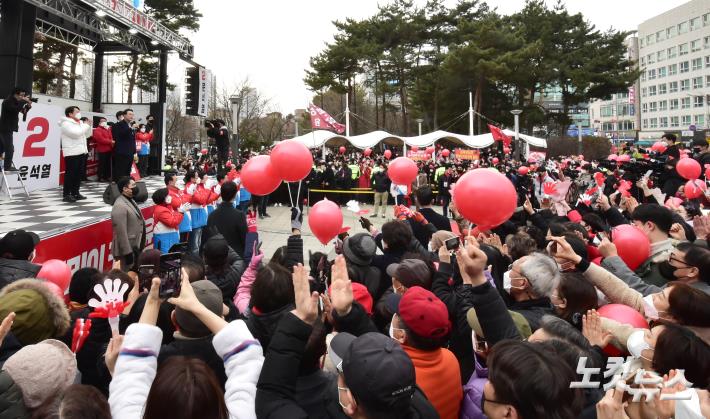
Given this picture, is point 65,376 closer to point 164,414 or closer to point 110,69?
point 164,414

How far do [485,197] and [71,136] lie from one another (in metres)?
7.82

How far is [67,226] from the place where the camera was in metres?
5.73

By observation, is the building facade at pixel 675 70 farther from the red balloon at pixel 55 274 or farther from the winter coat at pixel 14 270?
the winter coat at pixel 14 270

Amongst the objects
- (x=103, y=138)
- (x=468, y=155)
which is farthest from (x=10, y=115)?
(x=468, y=155)

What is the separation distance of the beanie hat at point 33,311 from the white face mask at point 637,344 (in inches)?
106

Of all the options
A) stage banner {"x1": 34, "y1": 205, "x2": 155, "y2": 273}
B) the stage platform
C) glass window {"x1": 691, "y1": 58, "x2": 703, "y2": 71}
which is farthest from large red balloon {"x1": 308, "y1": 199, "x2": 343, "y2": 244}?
glass window {"x1": 691, "y1": 58, "x2": 703, "y2": 71}

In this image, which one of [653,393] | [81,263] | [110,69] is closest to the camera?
[653,393]

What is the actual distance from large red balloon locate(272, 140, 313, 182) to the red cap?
2.98m

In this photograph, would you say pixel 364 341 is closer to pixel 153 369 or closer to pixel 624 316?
pixel 153 369

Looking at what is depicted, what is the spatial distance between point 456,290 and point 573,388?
1.49 metres

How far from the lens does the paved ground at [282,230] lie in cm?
1060

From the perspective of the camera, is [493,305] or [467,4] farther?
[467,4]

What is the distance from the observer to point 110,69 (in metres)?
16.7

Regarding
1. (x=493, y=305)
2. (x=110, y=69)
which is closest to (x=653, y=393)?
(x=493, y=305)
